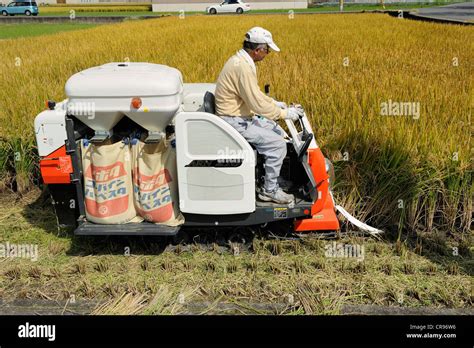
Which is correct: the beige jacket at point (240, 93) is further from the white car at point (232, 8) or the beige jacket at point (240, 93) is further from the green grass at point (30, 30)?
the white car at point (232, 8)

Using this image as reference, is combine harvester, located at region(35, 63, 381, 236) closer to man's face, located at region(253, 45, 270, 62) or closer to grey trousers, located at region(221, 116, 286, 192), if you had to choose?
grey trousers, located at region(221, 116, 286, 192)

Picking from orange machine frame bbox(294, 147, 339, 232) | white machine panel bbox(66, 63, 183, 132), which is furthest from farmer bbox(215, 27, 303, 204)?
white machine panel bbox(66, 63, 183, 132)

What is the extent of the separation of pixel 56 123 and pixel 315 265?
8.60 feet

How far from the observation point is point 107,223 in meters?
3.90

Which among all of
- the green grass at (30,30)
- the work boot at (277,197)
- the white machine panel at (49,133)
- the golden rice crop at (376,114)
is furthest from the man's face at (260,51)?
the green grass at (30,30)

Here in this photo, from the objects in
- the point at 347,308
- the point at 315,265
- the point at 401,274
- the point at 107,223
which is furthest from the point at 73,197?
the point at 401,274

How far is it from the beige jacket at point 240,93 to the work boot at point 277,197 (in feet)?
2.10

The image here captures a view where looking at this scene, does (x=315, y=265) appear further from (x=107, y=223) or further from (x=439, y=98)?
(x=439, y=98)

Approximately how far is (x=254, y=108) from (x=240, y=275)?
1353mm

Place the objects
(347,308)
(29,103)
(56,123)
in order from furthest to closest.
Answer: (29,103)
(56,123)
(347,308)

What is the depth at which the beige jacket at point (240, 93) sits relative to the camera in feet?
12.0

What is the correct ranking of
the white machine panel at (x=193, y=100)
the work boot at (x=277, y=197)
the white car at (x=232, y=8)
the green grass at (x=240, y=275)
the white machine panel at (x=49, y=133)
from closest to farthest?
the green grass at (x=240, y=275) → the work boot at (x=277, y=197) → the white machine panel at (x=49, y=133) → the white machine panel at (x=193, y=100) → the white car at (x=232, y=8)

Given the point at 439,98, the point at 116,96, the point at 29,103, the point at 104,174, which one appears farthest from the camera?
the point at 29,103

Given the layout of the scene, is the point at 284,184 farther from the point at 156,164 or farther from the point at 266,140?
the point at 156,164
